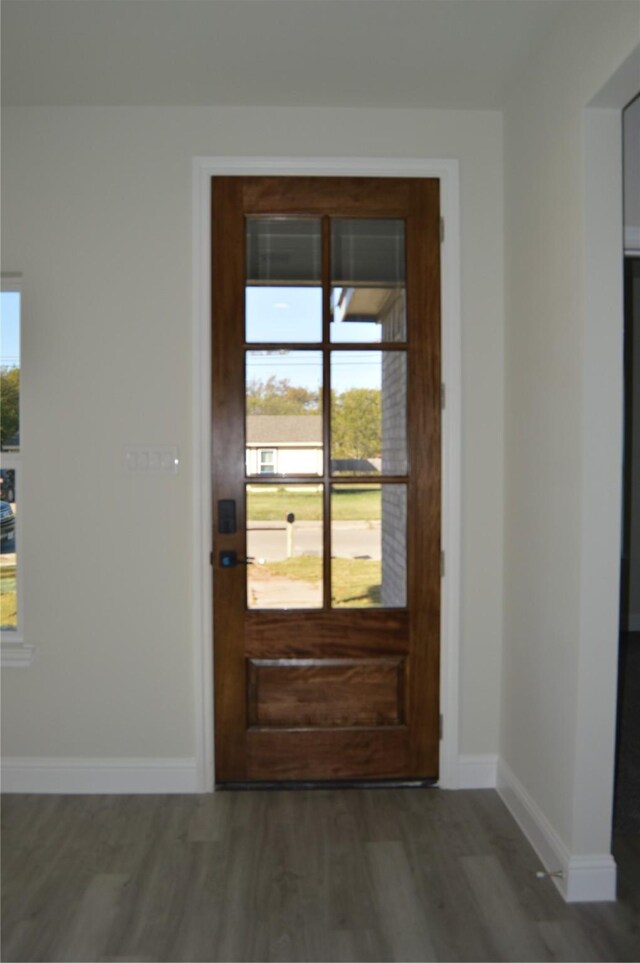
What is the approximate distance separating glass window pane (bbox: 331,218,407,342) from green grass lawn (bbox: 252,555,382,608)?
0.91 m

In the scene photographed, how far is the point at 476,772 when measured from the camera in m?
3.12

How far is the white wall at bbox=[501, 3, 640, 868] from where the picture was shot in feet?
7.35

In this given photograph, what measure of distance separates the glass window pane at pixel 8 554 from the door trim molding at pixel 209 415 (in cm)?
74

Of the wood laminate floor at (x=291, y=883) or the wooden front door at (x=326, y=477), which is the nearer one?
the wood laminate floor at (x=291, y=883)

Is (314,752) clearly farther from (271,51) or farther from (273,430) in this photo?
(271,51)

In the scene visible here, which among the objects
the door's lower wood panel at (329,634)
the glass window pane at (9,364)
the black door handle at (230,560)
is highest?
the glass window pane at (9,364)

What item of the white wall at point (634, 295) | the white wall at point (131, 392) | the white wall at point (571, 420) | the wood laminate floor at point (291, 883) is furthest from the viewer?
the white wall at point (131, 392)

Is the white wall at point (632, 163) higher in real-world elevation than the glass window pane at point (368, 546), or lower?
higher

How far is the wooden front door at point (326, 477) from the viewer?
10.1ft

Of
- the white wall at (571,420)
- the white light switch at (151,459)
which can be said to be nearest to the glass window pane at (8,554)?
the white light switch at (151,459)

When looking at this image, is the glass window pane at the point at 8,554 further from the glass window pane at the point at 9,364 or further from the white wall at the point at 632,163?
the white wall at the point at 632,163

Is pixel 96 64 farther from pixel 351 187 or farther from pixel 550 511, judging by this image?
pixel 550 511

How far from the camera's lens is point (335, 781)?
3117mm

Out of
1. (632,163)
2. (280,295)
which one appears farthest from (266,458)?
(632,163)
